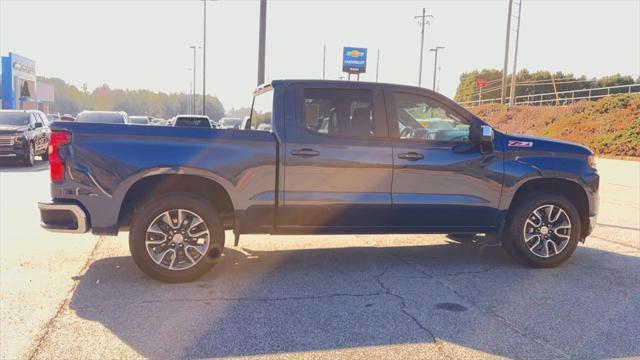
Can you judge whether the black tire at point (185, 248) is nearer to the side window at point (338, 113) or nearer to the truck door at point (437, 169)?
the side window at point (338, 113)

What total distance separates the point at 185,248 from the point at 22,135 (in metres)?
13.2

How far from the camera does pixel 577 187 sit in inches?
243

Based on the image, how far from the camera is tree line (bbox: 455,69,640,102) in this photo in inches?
2347

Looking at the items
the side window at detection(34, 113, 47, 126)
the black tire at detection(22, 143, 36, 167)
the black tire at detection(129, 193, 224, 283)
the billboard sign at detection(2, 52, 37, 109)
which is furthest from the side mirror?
the billboard sign at detection(2, 52, 37, 109)

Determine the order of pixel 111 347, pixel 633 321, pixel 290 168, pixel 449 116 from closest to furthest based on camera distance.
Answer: pixel 111 347, pixel 633 321, pixel 290 168, pixel 449 116

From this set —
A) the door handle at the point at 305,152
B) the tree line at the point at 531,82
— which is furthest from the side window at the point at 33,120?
the tree line at the point at 531,82

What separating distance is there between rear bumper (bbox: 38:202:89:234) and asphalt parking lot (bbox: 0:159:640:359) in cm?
56

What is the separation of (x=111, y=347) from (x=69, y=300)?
1.18 metres

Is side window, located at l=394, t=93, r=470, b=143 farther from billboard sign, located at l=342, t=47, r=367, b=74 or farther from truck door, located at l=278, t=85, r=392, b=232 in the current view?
billboard sign, located at l=342, t=47, r=367, b=74

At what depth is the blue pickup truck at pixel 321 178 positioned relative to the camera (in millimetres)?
5023

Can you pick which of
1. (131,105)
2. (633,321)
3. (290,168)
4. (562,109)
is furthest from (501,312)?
(131,105)

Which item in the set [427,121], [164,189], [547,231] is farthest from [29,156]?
[547,231]

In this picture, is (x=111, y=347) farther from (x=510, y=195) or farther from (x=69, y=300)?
(x=510, y=195)

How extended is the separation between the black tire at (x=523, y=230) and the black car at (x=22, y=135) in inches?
575
